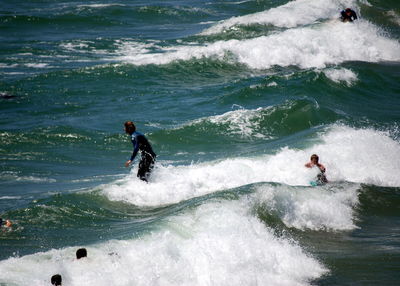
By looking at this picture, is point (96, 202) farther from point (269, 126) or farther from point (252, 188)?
point (269, 126)

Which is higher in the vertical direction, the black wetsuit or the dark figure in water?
the dark figure in water

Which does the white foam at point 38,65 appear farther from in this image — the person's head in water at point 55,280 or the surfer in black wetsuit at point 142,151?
the person's head in water at point 55,280

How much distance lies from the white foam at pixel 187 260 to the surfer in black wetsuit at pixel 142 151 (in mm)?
3007

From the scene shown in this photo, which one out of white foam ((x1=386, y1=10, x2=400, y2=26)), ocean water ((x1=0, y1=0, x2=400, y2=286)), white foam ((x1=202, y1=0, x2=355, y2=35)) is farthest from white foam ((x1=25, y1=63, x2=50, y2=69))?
white foam ((x1=386, y1=10, x2=400, y2=26))

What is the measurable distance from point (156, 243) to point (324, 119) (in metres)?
11.0

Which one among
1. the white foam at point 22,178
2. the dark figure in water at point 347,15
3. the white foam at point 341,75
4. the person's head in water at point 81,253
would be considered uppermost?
the dark figure in water at point 347,15

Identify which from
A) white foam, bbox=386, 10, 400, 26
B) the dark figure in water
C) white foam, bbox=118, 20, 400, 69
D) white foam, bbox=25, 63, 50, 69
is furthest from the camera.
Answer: white foam, bbox=386, 10, 400, 26

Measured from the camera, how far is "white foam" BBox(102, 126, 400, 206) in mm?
13172

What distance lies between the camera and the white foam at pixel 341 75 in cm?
2300

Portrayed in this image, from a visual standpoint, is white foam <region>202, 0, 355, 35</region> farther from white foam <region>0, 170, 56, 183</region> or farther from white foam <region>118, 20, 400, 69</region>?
white foam <region>0, 170, 56, 183</region>

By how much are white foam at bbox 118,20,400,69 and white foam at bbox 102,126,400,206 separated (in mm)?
10908

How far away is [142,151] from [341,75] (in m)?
12.3

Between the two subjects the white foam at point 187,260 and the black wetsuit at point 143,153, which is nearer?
the white foam at point 187,260

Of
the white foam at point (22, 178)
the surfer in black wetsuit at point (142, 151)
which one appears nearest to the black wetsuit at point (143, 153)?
the surfer in black wetsuit at point (142, 151)
